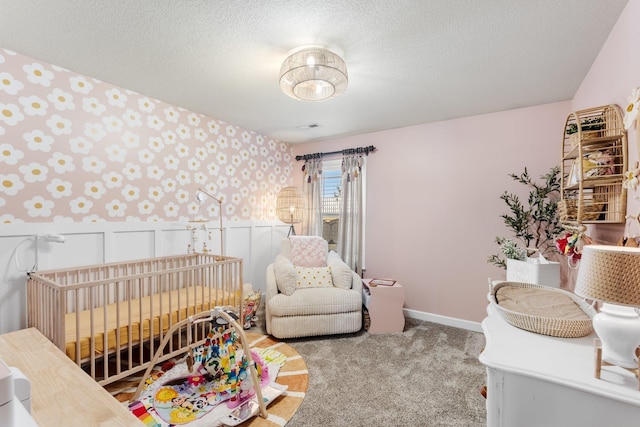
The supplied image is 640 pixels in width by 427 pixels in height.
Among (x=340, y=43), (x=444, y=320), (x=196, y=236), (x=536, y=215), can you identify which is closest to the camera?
(x=340, y=43)

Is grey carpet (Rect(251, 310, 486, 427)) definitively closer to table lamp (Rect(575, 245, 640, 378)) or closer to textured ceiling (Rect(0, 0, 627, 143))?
table lamp (Rect(575, 245, 640, 378))

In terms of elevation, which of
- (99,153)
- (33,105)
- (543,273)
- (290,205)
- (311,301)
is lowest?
(311,301)

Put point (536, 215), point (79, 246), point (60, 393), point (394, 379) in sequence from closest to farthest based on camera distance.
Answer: point (60, 393) < point (394, 379) < point (79, 246) < point (536, 215)

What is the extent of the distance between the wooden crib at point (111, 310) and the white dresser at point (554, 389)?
192cm

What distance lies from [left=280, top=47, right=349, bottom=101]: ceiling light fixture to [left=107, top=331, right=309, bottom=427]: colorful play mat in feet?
6.62

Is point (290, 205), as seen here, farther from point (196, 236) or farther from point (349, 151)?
point (196, 236)

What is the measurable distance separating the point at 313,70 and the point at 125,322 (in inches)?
82.3

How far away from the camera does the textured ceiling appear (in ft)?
4.80

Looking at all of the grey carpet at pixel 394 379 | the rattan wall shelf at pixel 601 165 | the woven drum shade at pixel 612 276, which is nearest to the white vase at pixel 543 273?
the rattan wall shelf at pixel 601 165

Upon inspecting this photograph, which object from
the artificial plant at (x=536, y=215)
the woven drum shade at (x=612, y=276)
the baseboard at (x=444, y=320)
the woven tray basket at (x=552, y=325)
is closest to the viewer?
the woven drum shade at (x=612, y=276)

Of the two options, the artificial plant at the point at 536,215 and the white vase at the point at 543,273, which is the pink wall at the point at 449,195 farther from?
the white vase at the point at 543,273

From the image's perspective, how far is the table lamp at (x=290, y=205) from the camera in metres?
3.89

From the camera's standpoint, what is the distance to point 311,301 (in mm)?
2676

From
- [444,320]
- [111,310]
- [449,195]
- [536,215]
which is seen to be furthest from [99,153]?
[536,215]
